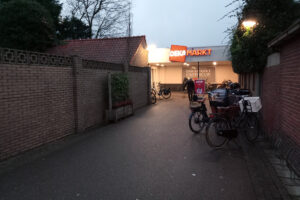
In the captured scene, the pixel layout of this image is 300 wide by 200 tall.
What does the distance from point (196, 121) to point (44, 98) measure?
4550mm

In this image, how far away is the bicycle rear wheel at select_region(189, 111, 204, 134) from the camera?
7680 millimetres

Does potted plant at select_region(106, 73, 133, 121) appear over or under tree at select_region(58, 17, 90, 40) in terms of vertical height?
under

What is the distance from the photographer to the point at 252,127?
6691 millimetres

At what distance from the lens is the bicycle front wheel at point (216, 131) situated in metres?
6.04

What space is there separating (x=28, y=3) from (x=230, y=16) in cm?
2010

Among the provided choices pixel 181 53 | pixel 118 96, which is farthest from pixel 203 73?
pixel 118 96

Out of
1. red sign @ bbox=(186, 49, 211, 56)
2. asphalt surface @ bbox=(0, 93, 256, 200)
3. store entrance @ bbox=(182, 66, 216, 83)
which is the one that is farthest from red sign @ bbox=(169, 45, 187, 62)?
asphalt surface @ bbox=(0, 93, 256, 200)

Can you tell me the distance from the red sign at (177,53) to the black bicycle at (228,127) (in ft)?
49.3

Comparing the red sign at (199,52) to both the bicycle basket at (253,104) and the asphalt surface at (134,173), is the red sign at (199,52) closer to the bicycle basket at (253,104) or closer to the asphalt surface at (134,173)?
the bicycle basket at (253,104)

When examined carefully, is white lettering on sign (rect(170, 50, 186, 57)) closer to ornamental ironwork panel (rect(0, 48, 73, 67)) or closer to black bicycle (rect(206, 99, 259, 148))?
black bicycle (rect(206, 99, 259, 148))

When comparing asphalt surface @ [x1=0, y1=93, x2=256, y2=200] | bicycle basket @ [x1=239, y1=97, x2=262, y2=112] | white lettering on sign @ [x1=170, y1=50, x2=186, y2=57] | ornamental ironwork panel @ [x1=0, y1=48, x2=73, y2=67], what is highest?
white lettering on sign @ [x1=170, y1=50, x2=186, y2=57]

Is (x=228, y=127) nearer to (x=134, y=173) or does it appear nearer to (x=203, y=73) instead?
(x=134, y=173)

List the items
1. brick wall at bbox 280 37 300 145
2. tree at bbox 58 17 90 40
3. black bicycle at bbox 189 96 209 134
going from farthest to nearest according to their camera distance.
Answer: tree at bbox 58 17 90 40 < black bicycle at bbox 189 96 209 134 < brick wall at bbox 280 37 300 145

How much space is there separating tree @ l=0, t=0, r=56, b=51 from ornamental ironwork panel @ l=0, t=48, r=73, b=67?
1733 centimetres
